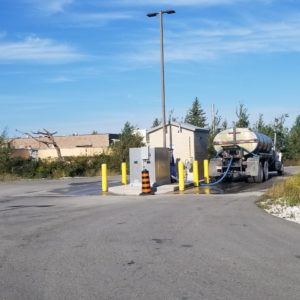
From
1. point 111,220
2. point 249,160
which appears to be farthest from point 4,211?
point 249,160

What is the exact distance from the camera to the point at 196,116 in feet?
219

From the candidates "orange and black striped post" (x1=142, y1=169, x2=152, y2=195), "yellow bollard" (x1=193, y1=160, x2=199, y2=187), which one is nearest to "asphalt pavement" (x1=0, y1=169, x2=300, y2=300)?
"orange and black striped post" (x1=142, y1=169, x2=152, y2=195)

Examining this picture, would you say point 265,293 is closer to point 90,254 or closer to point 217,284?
point 217,284

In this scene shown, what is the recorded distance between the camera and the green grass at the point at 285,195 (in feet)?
52.7

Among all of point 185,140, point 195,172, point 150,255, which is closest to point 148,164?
point 195,172

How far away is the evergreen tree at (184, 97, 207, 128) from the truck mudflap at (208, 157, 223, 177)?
103 feet

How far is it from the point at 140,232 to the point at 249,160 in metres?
18.2

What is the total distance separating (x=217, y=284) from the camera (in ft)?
23.2

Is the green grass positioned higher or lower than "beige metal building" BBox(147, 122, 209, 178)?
lower

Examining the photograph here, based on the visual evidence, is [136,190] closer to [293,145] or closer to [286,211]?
[286,211]

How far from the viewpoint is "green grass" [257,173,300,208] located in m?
16.1

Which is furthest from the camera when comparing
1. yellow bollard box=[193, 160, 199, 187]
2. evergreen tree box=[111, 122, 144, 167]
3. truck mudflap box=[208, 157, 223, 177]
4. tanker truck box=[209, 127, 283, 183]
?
evergreen tree box=[111, 122, 144, 167]

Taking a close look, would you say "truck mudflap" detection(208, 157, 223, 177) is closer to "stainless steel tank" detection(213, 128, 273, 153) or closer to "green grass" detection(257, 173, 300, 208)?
"stainless steel tank" detection(213, 128, 273, 153)

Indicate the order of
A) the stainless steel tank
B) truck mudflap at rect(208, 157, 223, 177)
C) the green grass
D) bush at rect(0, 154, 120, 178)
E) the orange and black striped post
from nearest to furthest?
the green grass
the orange and black striped post
truck mudflap at rect(208, 157, 223, 177)
the stainless steel tank
bush at rect(0, 154, 120, 178)
